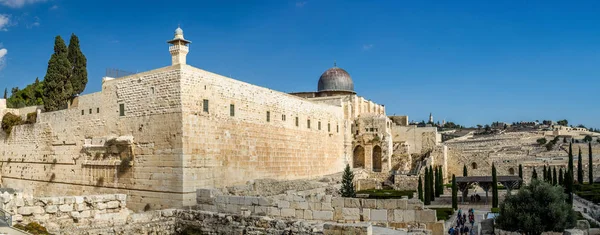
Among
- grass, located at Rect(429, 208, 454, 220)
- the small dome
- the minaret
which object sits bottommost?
grass, located at Rect(429, 208, 454, 220)

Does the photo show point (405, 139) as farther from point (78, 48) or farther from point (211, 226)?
point (211, 226)

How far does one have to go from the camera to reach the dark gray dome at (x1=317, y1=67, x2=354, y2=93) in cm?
3788

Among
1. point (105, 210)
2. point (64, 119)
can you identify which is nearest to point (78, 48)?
point (64, 119)

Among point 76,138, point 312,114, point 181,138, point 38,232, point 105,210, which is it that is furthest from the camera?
point 312,114

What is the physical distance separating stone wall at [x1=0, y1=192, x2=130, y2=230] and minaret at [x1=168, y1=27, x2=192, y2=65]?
6.58 m

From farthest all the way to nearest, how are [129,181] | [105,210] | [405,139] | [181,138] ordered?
1. [405,139]
2. [129,181]
3. [181,138]
4. [105,210]

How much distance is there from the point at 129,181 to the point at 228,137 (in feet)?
12.6

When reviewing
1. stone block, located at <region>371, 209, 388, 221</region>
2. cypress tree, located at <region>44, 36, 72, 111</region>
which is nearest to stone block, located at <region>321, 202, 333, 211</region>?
stone block, located at <region>371, 209, 388, 221</region>

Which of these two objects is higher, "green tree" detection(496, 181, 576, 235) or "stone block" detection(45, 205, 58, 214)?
"stone block" detection(45, 205, 58, 214)

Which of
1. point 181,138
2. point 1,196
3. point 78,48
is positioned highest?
point 78,48

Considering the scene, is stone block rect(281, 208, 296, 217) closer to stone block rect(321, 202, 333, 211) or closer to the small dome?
stone block rect(321, 202, 333, 211)

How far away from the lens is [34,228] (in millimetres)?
9367

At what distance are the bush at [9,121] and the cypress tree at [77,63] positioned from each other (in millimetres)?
3068

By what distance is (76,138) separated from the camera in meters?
20.6
